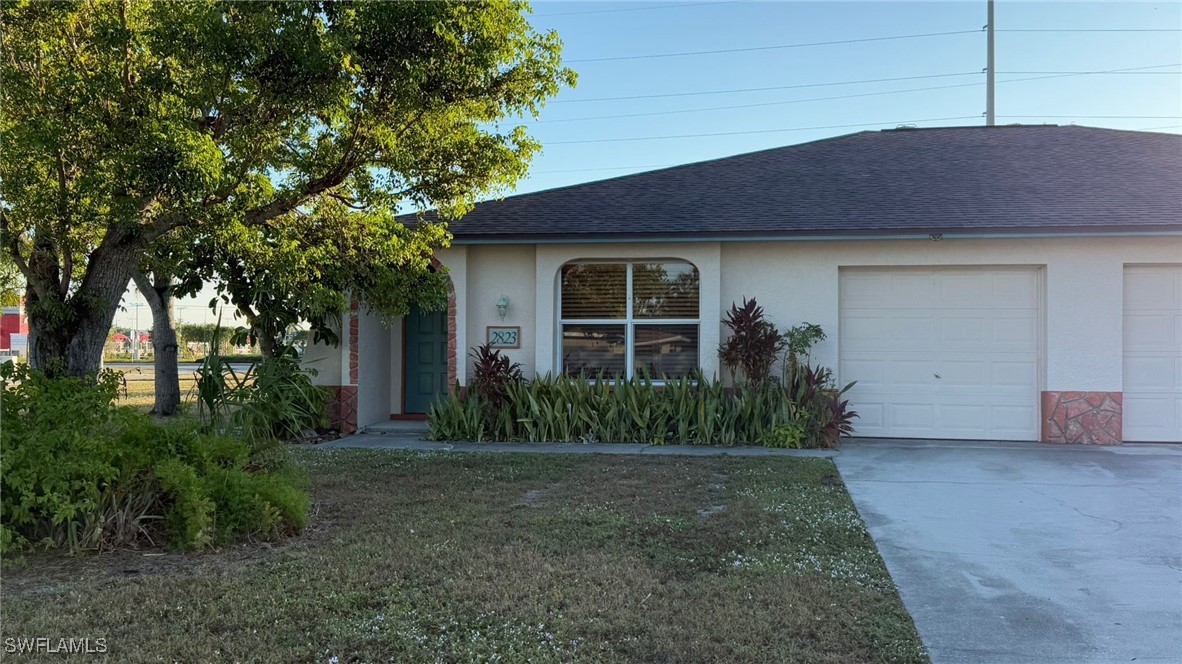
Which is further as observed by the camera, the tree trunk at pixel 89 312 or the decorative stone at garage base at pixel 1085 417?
the decorative stone at garage base at pixel 1085 417

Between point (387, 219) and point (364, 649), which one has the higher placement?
point (387, 219)

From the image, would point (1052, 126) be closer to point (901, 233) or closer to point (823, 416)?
point (901, 233)

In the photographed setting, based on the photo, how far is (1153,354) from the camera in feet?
32.2

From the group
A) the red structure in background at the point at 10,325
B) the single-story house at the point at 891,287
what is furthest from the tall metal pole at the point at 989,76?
the red structure in background at the point at 10,325

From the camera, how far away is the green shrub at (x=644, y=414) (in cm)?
959

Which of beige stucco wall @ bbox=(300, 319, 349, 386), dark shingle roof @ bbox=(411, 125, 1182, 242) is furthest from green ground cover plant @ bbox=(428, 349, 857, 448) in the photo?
dark shingle roof @ bbox=(411, 125, 1182, 242)

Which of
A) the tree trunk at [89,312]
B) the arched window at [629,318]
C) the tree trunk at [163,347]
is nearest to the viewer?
the tree trunk at [89,312]

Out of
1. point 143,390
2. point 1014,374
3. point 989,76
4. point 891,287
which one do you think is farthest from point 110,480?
point 989,76

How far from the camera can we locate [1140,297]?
9.82 metres

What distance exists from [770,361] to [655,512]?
15.0 ft

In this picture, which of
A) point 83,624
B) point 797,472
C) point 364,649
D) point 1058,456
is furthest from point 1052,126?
point 83,624

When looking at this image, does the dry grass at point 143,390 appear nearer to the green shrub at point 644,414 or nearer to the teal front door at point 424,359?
the teal front door at point 424,359

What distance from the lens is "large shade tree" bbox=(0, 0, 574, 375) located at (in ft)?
19.7

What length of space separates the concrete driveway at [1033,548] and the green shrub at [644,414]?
99cm
